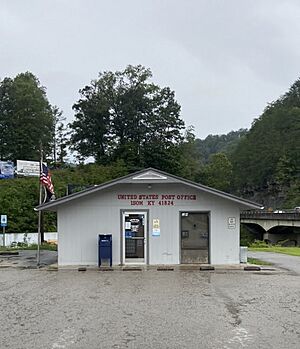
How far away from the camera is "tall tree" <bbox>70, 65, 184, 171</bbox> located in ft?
246

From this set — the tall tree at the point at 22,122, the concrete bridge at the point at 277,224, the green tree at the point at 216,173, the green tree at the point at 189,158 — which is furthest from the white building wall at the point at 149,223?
the green tree at the point at 216,173

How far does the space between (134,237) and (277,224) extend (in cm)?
4959

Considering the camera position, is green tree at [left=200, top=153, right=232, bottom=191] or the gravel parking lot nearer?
the gravel parking lot

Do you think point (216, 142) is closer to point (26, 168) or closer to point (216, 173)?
point (216, 173)

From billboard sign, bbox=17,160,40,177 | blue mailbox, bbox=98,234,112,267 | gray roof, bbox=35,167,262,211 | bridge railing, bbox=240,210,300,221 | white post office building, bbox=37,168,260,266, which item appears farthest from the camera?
bridge railing, bbox=240,210,300,221

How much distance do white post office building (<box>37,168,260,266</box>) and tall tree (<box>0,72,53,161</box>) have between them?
2020 inches

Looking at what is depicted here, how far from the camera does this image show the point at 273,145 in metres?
105

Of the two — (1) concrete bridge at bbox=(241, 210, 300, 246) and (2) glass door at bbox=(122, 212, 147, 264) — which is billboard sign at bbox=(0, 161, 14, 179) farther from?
(2) glass door at bbox=(122, 212, 147, 264)

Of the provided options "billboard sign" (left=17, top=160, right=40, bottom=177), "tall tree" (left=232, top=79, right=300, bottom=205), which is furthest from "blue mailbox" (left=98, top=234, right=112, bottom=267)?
"tall tree" (left=232, top=79, right=300, bottom=205)

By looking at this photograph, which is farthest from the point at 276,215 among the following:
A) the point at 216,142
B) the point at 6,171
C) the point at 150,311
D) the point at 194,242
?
the point at 216,142

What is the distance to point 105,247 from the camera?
19750 mm

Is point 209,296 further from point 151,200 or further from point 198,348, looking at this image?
point 151,200

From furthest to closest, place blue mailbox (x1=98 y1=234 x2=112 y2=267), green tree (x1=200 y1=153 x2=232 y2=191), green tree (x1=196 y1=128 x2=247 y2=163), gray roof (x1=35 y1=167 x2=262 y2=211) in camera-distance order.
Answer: green tree (x1=196 y1=128 x2=247 y2=163) → green tree (x1=200 y1=153 x2=232 y2=191) → gray roof (x1=35 y1=167 x2=262 y2=211) → blue mailbox (x1=98 y1=234 x2=112 y2=267)

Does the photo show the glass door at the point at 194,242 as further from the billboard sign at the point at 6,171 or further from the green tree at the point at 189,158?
the green tree at the point at 189,158
